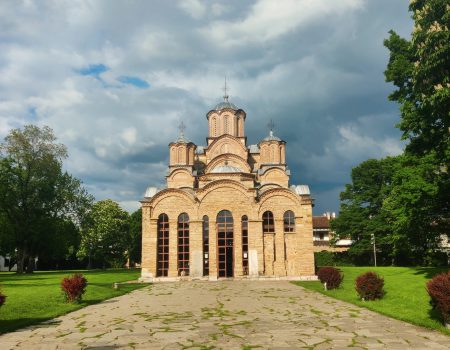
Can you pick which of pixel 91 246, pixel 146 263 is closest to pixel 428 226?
pixel 146 263

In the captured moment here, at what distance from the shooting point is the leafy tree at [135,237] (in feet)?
180

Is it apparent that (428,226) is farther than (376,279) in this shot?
Yes

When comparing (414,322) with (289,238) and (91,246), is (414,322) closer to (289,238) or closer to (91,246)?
(289,238)

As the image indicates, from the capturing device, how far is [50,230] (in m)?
40.2

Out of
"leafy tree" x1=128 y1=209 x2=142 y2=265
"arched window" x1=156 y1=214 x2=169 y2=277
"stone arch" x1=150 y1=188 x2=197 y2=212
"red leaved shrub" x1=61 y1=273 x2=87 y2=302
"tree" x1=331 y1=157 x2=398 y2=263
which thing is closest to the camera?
"red leaved shrub" x1=61 y1=273 x2=87 y2=302

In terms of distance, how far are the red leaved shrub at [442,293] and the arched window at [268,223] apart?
19688mm

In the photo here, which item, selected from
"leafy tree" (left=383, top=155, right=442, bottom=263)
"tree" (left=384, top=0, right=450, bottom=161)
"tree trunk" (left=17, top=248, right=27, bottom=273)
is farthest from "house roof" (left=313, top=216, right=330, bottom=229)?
"tree" (left=384, top=0, right=450, bottom=161)

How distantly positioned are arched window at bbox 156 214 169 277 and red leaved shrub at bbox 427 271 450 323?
2202 centimetres

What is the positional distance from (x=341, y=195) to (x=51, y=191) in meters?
31.6

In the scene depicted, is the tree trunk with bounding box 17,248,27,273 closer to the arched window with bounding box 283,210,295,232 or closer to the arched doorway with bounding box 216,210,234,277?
the arched doorway with bounding box 216,210,234,277

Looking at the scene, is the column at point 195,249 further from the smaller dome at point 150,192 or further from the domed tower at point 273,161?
the domed tower at point 273,161

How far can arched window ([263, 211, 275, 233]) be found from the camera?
2866 cm

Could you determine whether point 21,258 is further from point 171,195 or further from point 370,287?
point 370,287

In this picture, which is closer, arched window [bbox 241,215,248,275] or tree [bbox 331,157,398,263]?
arched window [bbox 241,215,248,275]
